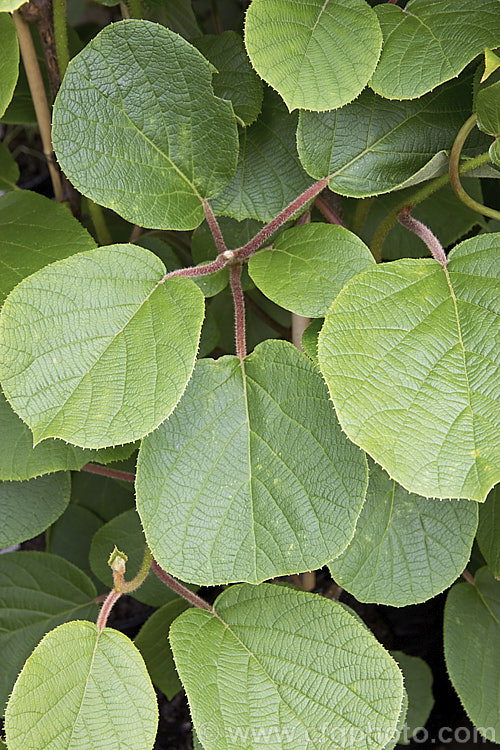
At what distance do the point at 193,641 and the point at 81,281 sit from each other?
0.28 metres

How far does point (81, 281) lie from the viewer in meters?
0.46

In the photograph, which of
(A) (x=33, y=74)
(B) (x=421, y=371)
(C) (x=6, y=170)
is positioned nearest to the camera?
(B) (x=421, y=371)

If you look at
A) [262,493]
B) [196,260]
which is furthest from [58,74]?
[262,493]

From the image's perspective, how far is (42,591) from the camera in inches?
28.8

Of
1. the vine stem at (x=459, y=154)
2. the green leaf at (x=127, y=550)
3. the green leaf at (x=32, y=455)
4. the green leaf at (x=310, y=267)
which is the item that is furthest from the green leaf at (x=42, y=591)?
the vine stem at (x=459, y=154)

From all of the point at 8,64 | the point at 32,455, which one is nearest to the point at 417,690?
the point at 32,455

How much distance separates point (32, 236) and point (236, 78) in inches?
8.3

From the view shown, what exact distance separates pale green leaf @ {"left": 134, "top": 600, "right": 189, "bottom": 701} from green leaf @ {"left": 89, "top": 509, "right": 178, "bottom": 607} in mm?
26

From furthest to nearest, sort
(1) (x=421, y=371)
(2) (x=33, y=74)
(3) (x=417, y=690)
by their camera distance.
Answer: (3) (x=417, y=690)
(2) (x=33, y=74)
(1) (x=421, y=371)

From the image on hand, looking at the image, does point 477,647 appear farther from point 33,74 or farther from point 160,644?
point 33,74

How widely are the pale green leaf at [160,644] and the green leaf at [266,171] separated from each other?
16.0 inches

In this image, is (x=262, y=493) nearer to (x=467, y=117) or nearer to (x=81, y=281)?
(x=81, y=281)

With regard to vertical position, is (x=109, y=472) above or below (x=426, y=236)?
below

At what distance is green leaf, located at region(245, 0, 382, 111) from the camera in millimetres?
450
